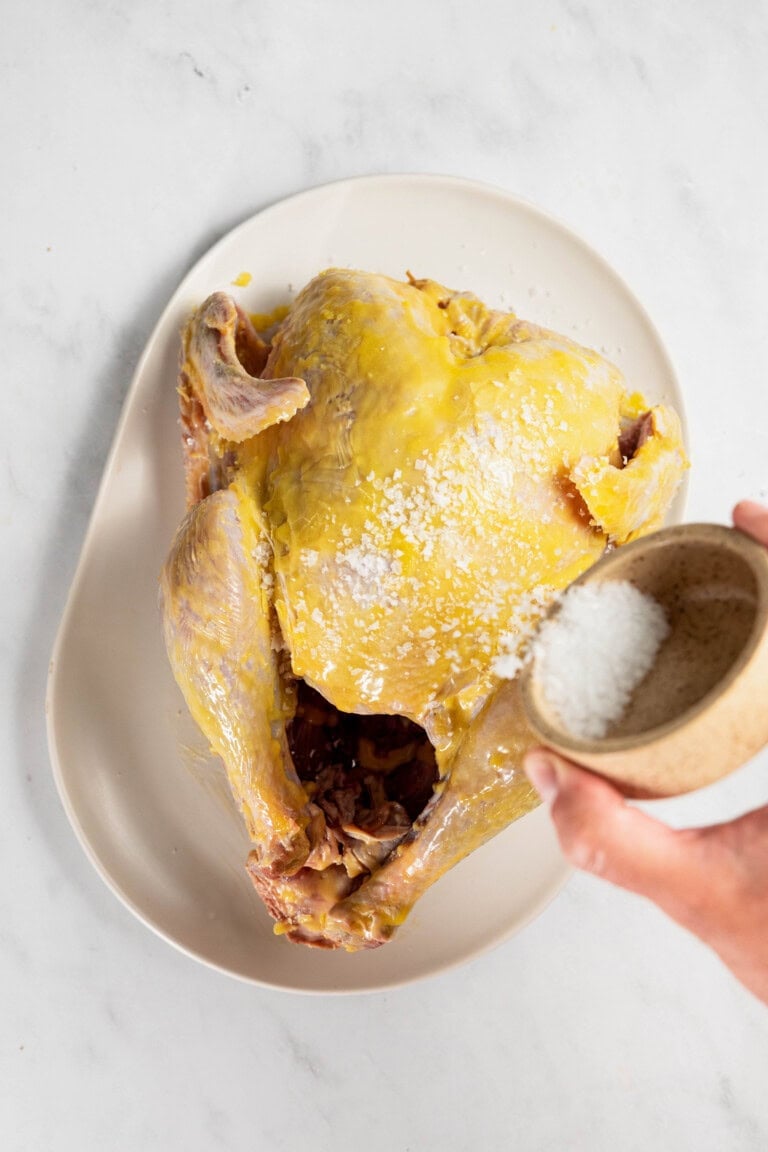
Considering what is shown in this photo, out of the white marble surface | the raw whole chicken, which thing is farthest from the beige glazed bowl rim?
the white marble surface

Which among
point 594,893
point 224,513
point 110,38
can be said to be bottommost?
point 594,893

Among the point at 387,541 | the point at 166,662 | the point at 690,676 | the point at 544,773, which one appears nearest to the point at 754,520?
the point at 690,676

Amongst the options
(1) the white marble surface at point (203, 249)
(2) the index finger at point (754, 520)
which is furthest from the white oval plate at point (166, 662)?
(2) the index finger at point (754, 520)

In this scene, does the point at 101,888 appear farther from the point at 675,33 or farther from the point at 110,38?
the point at 675,33

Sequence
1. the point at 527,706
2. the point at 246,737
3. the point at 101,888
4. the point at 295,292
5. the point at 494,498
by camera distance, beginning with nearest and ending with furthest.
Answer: the point at 527,706, the point at 494,498, the point at 246,737, the point at 295,292, the point at 101,888

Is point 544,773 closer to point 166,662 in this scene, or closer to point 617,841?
point 617,841

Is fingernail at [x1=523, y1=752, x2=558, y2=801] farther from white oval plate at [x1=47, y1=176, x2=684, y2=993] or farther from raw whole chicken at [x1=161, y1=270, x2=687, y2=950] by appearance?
white oval plate at [x1=47, y1=176, x2=684, y2=993]

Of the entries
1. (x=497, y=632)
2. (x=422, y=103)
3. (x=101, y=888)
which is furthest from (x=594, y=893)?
(x=422, y=103)
